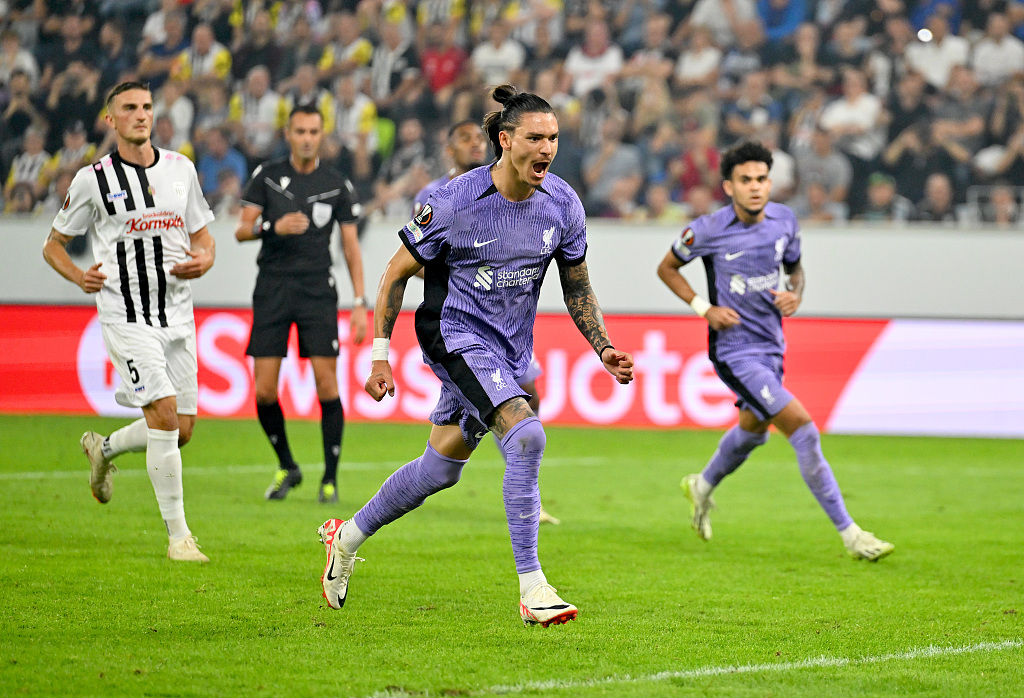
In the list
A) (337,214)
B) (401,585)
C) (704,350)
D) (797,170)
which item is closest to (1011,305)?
(797,170)

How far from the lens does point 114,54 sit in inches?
635

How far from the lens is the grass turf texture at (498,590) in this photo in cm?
423

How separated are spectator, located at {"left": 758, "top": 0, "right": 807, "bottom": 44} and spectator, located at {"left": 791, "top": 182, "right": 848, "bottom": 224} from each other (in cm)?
217

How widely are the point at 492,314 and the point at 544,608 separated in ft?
3.88

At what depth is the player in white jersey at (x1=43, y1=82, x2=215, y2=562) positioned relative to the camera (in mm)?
6145

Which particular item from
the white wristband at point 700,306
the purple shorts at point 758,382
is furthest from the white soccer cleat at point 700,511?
the white wristband at point 700,306

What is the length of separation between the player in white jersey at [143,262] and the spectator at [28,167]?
32.3 feet

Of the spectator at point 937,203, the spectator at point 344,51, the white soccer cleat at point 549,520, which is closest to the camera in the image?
the white soccer cleat at point 549,520

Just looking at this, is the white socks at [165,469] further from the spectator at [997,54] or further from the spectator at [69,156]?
the spectator at [997,54]

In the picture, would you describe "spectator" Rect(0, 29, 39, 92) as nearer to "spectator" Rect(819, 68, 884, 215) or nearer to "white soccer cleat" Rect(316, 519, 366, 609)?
"spectator" Rect(819, 68, 884, 215)

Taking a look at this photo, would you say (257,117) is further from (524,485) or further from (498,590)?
(524,485)

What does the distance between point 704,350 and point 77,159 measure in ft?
27.0

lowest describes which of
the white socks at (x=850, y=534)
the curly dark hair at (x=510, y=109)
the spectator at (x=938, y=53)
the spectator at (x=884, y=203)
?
the white socks at (x=850, y=534)

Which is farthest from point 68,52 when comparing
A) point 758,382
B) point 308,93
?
point 758,382
